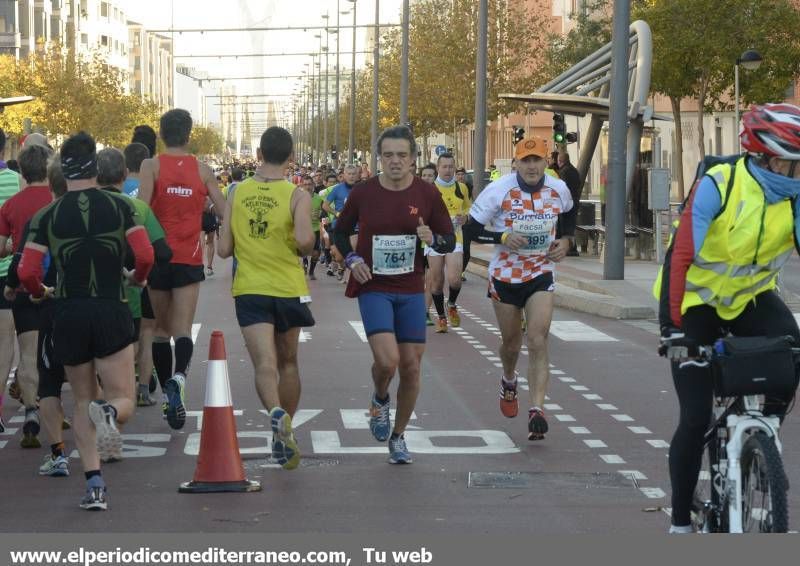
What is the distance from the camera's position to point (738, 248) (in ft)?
21.3

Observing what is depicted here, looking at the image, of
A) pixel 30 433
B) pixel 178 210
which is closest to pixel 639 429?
pixel 178 210

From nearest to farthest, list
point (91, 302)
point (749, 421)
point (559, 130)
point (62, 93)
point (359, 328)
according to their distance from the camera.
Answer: point (749, 421)
point (91, 302)
point (359, 328)
point (559, 130)
point (62, 93)

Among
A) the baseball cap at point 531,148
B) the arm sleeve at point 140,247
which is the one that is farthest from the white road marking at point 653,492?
the baseball cap at point 531,148

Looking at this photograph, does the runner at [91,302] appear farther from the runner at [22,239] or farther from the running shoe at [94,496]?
the runner at [22,239]

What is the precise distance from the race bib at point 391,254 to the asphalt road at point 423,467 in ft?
3.52

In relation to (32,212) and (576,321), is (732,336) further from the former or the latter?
(576,321)

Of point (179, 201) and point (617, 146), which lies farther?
point (617, 146)

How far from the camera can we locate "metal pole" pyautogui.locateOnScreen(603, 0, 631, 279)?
24.8 metres

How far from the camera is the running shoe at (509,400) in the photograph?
450 inches

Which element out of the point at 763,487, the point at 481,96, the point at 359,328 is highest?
the point at 481,96

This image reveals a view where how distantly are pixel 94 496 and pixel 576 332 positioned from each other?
11381mm

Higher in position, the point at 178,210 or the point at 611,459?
the point at 178,210

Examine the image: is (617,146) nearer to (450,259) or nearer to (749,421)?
(450,259)

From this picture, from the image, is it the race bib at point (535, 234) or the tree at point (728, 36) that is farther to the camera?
the tree at point (728, 36)
